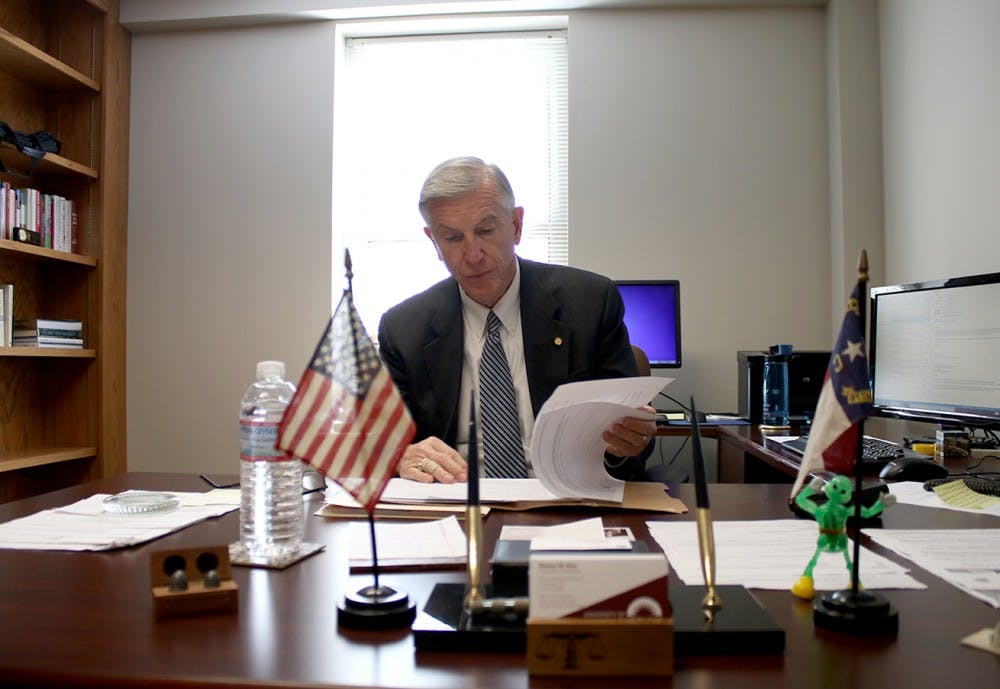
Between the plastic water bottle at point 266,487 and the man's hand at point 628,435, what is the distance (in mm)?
538

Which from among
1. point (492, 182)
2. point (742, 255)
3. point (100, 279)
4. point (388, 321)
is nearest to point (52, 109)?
point (100, 279)

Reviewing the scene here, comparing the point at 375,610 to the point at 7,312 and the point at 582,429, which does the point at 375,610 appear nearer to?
the point at 582,429

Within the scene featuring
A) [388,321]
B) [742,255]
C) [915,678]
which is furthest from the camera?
[742,255]

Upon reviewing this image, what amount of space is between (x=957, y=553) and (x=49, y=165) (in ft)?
12.4

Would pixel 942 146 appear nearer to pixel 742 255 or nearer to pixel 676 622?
pixel 742 255

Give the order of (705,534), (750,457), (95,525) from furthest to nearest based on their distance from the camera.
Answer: (750,457), (95,525), (705,534)

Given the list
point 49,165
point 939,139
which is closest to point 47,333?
point 49,165

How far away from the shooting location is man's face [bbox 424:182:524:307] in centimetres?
177

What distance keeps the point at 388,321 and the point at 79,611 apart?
53.2 inches

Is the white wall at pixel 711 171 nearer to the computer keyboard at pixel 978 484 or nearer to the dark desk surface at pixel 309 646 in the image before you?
the computer keyboard at pixel 978 484

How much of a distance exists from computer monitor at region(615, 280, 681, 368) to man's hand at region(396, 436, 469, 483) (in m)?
1.86

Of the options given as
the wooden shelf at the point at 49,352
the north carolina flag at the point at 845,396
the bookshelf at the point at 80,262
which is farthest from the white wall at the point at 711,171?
the north carolina flag at the point at 845,396

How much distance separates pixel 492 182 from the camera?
5.86 feet

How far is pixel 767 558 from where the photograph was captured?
858 millimetres
